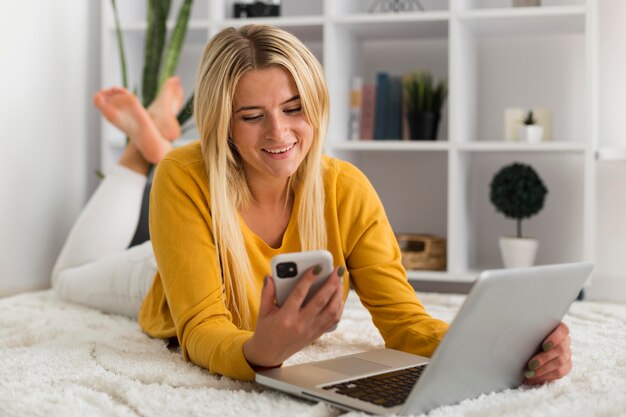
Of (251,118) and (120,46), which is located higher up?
(120,46)

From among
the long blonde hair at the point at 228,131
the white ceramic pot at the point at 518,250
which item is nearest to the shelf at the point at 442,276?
the white ceramic pot at the point at 518,250

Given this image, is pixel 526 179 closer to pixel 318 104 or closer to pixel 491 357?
pixel 318 104

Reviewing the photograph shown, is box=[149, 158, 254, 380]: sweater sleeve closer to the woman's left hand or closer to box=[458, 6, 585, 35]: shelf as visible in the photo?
the woman's left hand

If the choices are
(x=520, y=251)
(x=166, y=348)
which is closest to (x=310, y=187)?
(x=166, y=348)

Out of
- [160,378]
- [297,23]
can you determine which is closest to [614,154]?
[297,23]

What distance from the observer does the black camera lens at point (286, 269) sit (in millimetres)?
1069

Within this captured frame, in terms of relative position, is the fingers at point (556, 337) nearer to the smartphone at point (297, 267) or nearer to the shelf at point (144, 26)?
the smartphone at point (297, 267)

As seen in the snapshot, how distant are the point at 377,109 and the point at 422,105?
6.5 inches

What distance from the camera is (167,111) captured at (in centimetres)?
267

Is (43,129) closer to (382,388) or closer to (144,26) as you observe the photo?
(144,26)

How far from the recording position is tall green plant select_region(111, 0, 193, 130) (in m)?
2.92

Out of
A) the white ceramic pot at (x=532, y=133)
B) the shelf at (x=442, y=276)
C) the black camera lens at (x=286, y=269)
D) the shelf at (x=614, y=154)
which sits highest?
the white ceramic pot at (x=532, y=133)

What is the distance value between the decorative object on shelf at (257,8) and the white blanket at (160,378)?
141cm

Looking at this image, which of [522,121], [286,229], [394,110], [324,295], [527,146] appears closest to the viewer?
[324,295]
